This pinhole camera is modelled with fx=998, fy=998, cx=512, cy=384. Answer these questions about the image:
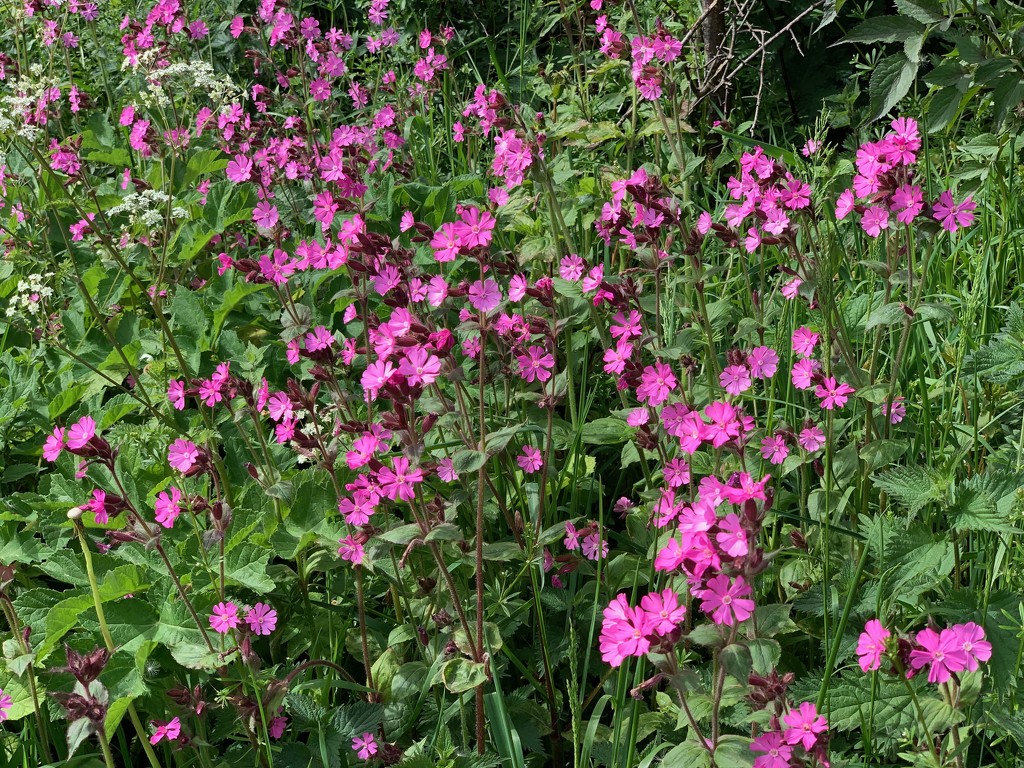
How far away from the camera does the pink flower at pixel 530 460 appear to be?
7.66 feet

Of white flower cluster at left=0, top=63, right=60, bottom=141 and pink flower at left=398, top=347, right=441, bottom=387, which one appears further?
white flower cluster at left=0, top=63, right=60, bottom=141

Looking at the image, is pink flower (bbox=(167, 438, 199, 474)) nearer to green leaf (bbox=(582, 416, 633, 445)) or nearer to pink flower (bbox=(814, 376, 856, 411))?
green leaf (bbox=(582, 416, 633, 445))

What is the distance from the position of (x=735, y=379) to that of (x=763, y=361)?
11 centimetres

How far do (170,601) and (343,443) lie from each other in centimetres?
61

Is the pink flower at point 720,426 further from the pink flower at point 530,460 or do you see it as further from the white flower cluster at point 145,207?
the white flower cluster at point 145,207

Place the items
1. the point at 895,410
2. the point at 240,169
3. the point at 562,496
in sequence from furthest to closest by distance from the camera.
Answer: the point at 240,169
the point at 562,496
the point at 895,410

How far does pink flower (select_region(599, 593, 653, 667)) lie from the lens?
4.49ft

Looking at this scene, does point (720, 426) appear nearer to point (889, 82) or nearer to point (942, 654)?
point (942, 654)

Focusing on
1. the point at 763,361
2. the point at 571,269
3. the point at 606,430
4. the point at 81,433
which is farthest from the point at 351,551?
the point at 763,361

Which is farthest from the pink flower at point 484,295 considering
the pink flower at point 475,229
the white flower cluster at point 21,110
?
the white flower cluster at point 21,110

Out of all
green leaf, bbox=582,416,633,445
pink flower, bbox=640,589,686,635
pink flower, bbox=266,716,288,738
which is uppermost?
pink flower, bbox=640,589,686,635

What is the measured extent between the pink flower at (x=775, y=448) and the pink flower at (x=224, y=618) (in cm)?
116

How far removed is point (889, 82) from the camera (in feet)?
6.62

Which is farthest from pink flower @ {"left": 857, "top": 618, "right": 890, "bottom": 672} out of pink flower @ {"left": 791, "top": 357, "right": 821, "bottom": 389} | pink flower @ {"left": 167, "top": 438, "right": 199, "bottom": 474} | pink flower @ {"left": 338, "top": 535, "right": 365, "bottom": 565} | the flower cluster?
pink flower @ {"left": 167, "top": 438, "right": 199, "bottom": 474}
